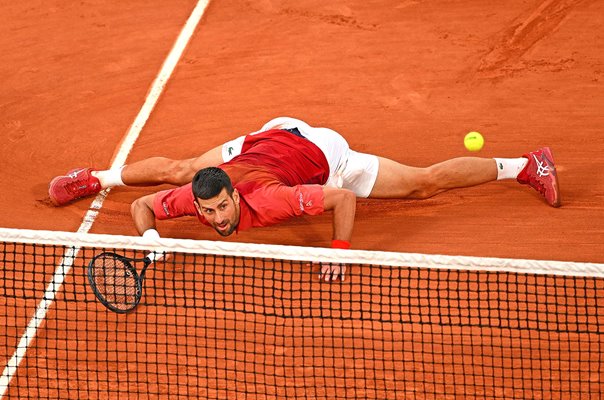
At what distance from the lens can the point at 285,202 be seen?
7512mm

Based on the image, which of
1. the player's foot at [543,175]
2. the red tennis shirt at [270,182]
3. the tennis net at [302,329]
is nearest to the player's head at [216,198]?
the red tennis shirt at [270,182]

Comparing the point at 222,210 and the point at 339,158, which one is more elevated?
the point at 222,210

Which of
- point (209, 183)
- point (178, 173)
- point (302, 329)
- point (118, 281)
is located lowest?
point (302, 329)

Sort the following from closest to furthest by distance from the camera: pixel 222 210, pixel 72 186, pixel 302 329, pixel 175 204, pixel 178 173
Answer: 1. pixel 302 329
2. pixel 222 210
3. pixel 175 204
4. pixel 178 173
5. pixel 72 186

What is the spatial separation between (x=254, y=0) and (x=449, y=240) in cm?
413

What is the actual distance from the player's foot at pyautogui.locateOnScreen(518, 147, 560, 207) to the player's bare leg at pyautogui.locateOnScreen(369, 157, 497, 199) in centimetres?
27

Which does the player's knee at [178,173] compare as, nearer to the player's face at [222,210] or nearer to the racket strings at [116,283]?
Answer: the player's face at [222,210]

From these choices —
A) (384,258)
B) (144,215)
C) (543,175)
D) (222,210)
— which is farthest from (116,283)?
(543,175)

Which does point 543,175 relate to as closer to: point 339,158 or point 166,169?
point 339,158

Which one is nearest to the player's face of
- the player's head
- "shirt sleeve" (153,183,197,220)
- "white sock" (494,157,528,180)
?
the player's head

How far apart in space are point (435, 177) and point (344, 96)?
1.66m

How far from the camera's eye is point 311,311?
724 cm

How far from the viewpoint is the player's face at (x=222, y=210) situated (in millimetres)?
7164

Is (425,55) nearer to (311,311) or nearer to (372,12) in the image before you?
(372,12)
